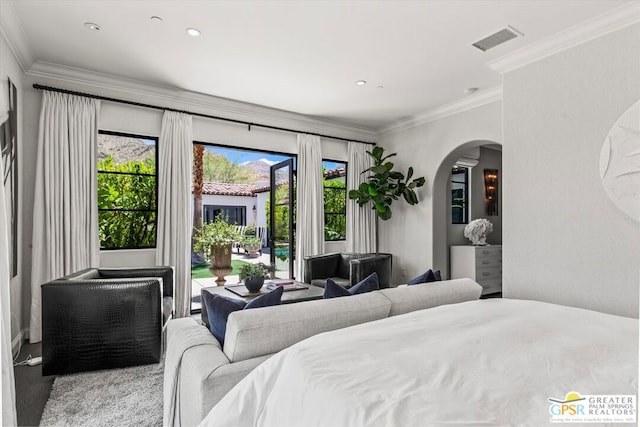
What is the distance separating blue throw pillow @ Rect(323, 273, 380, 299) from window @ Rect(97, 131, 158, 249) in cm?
297

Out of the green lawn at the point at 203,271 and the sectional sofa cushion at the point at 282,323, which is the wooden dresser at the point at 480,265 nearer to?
the sectional sofa cushion at the point at 282,323

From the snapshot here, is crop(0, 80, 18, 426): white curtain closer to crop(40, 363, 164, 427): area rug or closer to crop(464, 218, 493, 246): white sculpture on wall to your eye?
crop(40, 363, 164, 427): area rug

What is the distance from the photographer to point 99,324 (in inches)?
109

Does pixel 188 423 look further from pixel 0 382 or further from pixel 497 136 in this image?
pixel 497 136

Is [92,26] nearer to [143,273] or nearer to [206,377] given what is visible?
[143,273]

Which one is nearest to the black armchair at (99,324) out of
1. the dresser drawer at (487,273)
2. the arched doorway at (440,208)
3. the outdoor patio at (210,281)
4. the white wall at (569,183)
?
the outdoor patio at (210,281)

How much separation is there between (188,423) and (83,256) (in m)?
2.97

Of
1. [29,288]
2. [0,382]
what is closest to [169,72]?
[29,288]

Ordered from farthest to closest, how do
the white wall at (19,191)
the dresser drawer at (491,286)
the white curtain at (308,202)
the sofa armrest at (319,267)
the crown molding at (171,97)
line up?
the dresser drawer at (491,286), the white curtain at (308,202), the sofa armrest at (319,267), the crown molding at (171,97), the white wall at (19,191)

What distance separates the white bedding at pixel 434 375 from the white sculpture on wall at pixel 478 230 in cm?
445

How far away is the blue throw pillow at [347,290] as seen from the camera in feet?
7.22

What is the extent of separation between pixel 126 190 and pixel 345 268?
3.05 m

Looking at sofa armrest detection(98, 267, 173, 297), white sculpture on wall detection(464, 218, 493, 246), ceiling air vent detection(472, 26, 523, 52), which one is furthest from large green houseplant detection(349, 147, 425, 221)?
sofa armrest detection(98, 267, 173, 297)

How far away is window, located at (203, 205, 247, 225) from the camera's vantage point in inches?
396
